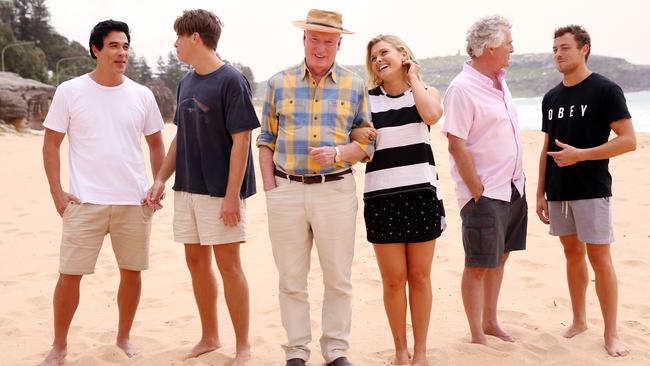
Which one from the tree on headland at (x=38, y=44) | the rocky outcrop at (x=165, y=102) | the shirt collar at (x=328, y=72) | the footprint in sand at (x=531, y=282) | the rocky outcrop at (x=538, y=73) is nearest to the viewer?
the shirt collar at (x=328, y=72)

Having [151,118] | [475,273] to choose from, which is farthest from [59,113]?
[475,273]

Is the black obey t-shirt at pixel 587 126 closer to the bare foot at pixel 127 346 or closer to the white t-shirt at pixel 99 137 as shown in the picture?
the white t-shirt at pixel 99 137

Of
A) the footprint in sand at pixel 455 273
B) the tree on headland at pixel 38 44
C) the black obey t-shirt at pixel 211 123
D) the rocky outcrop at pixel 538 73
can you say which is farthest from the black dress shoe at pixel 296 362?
the rocky outcrop at pixel 538 73

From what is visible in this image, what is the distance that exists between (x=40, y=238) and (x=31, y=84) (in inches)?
1050

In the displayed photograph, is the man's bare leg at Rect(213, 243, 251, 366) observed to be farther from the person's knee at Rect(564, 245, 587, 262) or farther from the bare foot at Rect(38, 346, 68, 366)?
the person's knee at Rect(564, 245, 587, 262)

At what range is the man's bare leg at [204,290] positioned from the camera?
3.78 m

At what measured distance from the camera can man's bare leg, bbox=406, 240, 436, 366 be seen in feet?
11.5

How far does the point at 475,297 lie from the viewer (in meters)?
3.92

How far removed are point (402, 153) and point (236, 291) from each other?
1264 millimetres

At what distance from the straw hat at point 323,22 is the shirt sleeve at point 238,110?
497 millimetres

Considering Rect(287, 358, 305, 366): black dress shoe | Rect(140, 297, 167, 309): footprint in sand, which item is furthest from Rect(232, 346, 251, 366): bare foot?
Rect(140, 297, 167, 309): footprint in sand

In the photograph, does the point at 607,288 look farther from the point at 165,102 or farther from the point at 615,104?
the point at 165,102

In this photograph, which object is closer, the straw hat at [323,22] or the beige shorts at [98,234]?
the straw hat at [323,22]

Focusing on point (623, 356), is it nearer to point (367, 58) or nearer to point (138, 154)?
point (367, 58)
